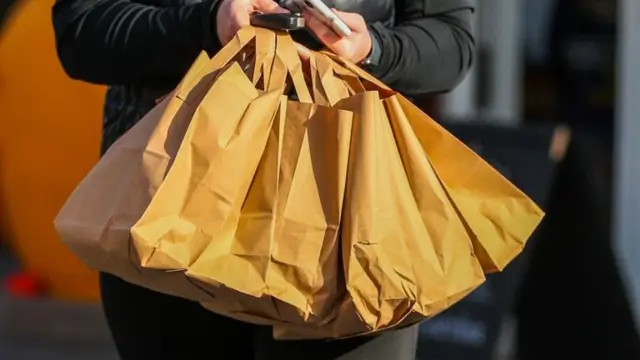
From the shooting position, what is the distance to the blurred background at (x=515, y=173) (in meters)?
2.42

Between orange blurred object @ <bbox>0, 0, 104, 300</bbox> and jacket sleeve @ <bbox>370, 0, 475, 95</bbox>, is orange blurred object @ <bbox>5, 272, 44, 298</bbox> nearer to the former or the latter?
orange blurred object @ <bbox>0, 0, 104, 300</bbox>

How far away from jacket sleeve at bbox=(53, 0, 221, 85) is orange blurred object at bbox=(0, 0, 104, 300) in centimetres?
135

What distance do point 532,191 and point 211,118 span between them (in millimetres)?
1428

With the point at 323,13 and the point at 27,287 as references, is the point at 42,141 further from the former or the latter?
the point at 323,13

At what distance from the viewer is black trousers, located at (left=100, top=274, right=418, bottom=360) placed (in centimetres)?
133

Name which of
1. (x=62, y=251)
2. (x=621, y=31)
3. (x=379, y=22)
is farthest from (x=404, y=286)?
(x=621, y=31)

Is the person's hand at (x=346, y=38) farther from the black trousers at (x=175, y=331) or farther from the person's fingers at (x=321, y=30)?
the black trousers at (x=175, y=331)

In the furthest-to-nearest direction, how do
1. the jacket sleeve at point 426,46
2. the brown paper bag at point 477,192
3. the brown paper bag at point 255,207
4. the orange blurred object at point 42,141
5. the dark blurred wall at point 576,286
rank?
1. the orange blurred object at point 42,141
2. the dark blurred wall at point 576,286
3. the jacket sleeve at point 426,46
4. the brown paper bag at point 477,192
5. the brown paper bag at point 255,207

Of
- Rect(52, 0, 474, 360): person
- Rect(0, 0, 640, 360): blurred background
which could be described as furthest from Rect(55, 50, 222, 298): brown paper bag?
Rect(0, 0, 640, 360): blurred background

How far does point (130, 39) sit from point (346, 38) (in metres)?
0.26

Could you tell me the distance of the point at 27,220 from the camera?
2861 millimetres

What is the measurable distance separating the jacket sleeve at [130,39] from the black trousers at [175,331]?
0.27 m

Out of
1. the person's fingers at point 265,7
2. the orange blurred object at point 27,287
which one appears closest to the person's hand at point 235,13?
the person's fingers at point 265,7

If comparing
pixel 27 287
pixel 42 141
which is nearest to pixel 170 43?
pixel 42 141
